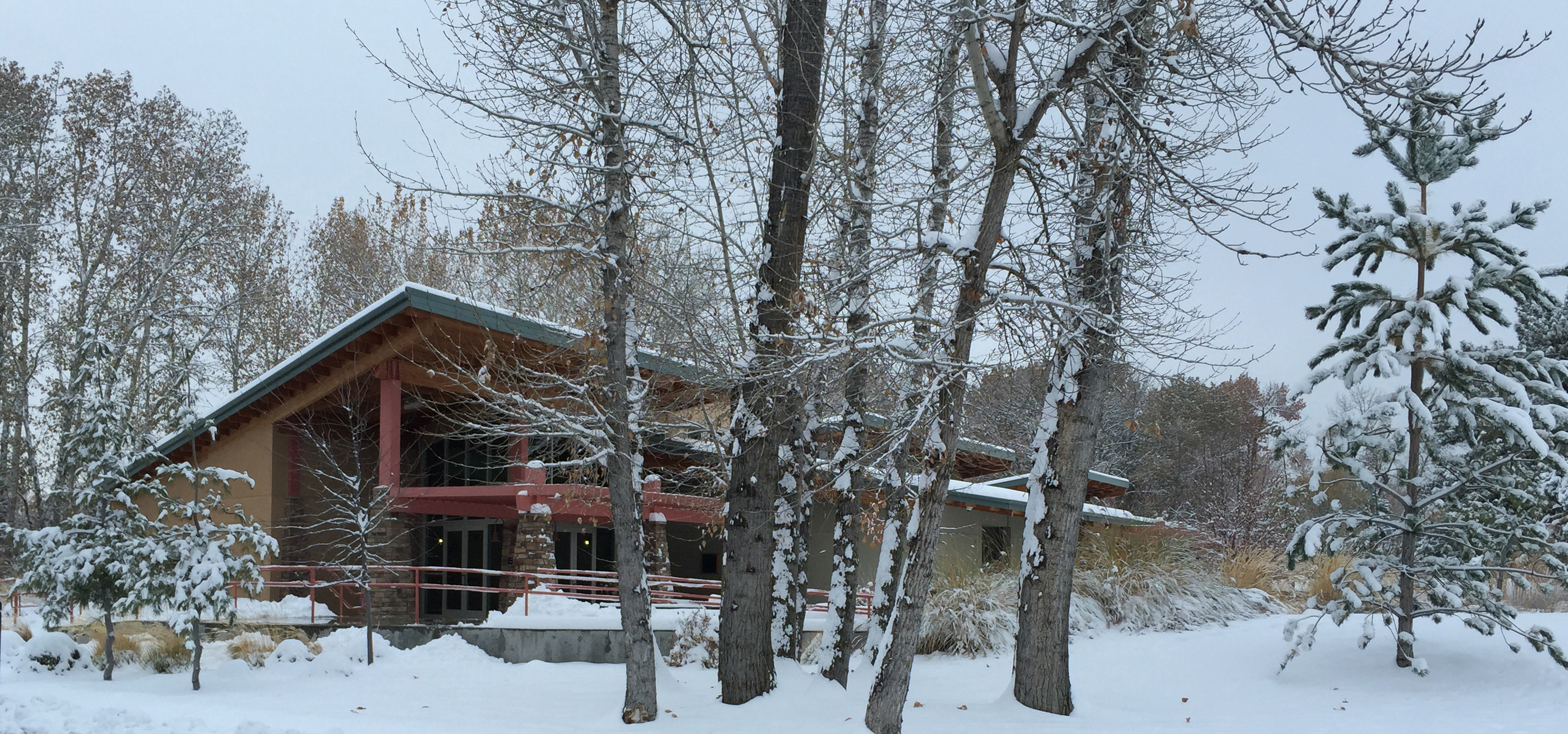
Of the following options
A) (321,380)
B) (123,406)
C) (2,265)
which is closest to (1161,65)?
(123,406)

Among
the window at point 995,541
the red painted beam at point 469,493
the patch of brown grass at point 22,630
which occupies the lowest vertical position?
the patch of brown grass at point 22,630

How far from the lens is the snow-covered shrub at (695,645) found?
13914 millimetres

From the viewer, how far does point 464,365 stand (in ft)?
57.6

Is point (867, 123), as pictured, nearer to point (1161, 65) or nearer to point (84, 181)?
point (1161, 65)

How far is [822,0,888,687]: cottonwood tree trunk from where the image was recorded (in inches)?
379

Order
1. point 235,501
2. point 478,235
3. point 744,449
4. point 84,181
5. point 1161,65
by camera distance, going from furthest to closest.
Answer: point 84,181 < point 235,501 < point 478,235 < point 744,449 < point 1161,65

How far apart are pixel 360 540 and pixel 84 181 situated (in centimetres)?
1585

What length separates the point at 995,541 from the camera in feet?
76.4

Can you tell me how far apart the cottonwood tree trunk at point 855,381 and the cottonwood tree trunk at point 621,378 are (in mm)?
1865

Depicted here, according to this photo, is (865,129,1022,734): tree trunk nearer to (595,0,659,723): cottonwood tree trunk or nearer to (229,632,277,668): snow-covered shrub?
(595,0,659,723): cottonwood tree trunk

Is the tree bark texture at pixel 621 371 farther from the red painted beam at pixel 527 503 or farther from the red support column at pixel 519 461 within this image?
the red support column at pixel 519 461

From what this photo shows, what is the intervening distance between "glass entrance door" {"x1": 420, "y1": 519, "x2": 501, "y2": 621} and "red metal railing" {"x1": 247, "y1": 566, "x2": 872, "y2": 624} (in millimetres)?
349

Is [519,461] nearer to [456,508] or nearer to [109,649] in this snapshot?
[456,508]

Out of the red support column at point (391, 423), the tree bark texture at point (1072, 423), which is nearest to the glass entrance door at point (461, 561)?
the red support column at point (391, 423)
